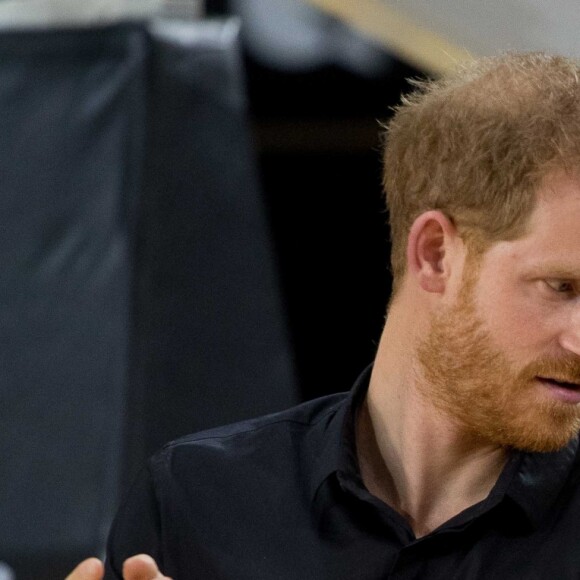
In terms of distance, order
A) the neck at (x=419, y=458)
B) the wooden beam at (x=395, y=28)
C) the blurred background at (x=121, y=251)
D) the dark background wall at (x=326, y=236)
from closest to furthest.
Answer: the neck at (x=419, y=458) → the blurred background at (x=121, y=251) → the wooden beam at (x=395, y=28) → the dark background wall at (x=326, y=236)

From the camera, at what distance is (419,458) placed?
1.20 m

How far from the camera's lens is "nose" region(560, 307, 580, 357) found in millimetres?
1107

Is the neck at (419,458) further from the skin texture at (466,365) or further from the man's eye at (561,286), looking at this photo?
the man's eye at (561,286)

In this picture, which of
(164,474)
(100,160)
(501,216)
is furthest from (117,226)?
(501,216)

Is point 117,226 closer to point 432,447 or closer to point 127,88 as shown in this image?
point 127,88

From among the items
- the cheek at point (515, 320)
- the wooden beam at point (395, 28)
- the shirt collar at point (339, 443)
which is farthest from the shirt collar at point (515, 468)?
the wooden beam at point (395, 28)

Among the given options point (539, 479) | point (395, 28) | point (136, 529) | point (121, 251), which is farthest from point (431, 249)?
point (395, 28)

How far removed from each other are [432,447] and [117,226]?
1.16 meters

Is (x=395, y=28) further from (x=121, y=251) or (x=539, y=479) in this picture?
(x=539, y=479)

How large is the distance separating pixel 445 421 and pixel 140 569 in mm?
315

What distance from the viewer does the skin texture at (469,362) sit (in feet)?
3.66

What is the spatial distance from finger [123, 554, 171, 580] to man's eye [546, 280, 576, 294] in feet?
1.36

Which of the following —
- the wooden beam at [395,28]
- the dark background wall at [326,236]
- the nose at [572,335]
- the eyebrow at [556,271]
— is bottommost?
the dark background wall at [326,236]

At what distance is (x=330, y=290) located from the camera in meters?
3.38
